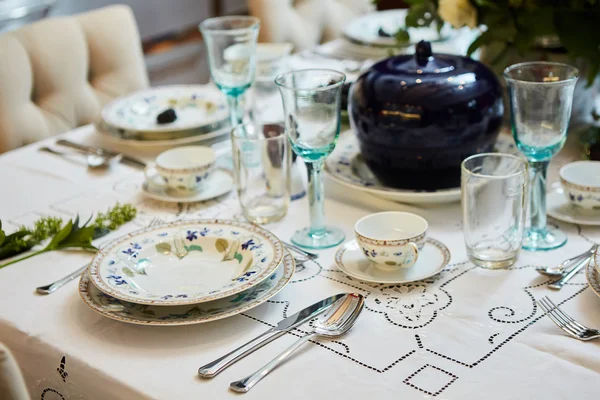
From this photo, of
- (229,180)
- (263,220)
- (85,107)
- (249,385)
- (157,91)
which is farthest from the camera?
(85,107)

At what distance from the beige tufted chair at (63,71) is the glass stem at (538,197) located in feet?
3.60

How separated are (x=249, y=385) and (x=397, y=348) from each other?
A: 0.16 meters

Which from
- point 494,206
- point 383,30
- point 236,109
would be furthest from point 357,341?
point 383,30

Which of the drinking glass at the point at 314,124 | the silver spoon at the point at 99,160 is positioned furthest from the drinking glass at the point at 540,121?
the silver spoon at the point at 99,160

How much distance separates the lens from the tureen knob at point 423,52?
1071 millimetres

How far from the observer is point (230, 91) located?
4.23 feet

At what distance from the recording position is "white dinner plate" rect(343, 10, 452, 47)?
175 centimetres

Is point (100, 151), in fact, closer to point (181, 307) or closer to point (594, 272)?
point (181, 307)

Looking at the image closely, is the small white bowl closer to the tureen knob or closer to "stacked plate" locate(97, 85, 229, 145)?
the tureen knob

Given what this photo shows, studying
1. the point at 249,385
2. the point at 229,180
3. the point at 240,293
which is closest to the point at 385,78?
the point at 229,180

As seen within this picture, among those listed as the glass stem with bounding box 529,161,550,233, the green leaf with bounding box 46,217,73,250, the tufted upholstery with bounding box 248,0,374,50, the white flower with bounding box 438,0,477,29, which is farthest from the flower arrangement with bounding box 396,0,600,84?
the tufted upholstery with bounding box 248,0,374,50

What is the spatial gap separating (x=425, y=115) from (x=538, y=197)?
0.19m

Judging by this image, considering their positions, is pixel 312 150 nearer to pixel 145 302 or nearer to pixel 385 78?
pixel 385 78

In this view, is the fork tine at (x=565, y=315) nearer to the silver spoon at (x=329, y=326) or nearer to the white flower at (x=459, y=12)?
the silver spoon at (x=329, y=326)
